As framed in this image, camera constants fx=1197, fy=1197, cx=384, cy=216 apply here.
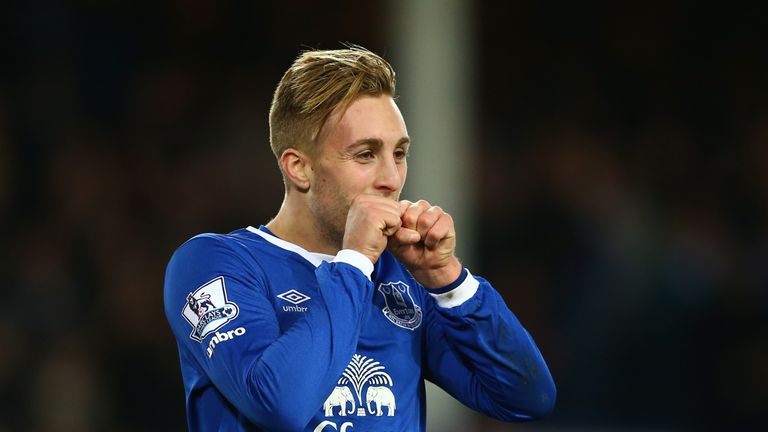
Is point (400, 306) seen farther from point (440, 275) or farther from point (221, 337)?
point (221, 337)

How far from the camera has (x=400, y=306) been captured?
9.78 feet

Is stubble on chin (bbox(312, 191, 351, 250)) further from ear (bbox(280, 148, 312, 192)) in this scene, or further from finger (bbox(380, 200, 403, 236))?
finger (bbox(380, 200, 403, 236))

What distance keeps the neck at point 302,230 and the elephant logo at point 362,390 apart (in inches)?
12.7

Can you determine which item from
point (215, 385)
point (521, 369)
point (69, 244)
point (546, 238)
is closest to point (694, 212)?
point (546, 238)

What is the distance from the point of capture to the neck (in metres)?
2.99

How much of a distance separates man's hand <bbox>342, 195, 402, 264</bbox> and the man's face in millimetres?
122

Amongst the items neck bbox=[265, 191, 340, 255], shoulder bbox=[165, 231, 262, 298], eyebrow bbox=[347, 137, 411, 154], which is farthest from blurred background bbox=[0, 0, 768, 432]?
eyebrow bbox=[347, 137, 411, 154]

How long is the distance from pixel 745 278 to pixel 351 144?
15.4ft

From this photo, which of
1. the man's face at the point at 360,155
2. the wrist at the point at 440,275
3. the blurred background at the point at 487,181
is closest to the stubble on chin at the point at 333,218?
the man's face at the point at 360,155

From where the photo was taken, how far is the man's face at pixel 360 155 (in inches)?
113

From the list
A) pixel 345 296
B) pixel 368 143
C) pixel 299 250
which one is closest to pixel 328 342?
pixel 345 296

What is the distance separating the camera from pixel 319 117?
2.90 m

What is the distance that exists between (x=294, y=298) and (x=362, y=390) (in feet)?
0.88

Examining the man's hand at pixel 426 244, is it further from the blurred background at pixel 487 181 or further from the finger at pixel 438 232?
the blurred background at pixel 487 181
